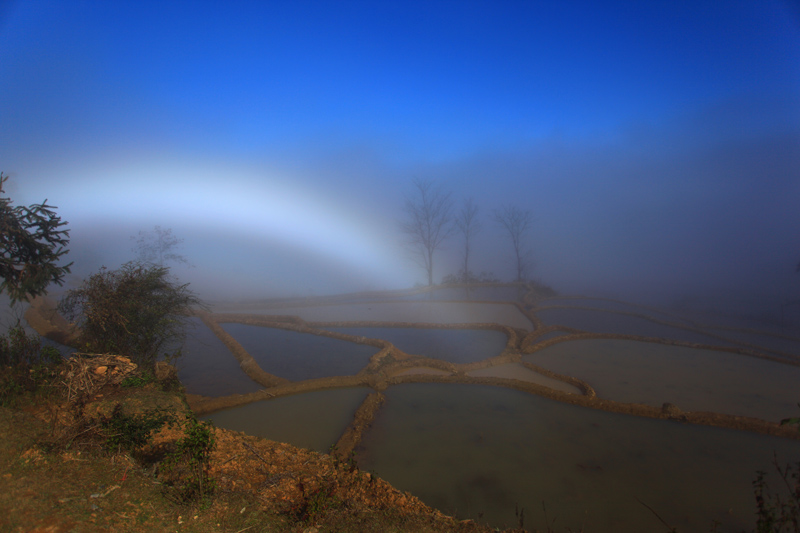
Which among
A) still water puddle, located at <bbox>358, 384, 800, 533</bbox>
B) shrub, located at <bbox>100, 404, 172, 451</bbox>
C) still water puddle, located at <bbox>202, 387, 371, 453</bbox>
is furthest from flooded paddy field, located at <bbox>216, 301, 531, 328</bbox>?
shrub, located at <bbox>100, 404, 172, 451</bbox>

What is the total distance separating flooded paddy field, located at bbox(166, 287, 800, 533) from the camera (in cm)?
596

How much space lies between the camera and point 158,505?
12.7ft

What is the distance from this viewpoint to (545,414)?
29.9 ft

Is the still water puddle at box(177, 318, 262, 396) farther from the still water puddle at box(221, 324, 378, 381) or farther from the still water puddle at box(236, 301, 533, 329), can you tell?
the still water puddle at box(236, 301, 533, 329)

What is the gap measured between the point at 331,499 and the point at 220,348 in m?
13.0

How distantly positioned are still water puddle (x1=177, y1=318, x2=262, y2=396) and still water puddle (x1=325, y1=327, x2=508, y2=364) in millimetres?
5819

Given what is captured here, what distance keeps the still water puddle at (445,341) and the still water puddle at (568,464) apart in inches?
189

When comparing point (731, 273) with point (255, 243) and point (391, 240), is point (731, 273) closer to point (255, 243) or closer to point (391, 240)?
point (391, 240)

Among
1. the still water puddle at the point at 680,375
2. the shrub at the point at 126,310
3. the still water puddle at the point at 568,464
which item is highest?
the shrub at the point at 126,310

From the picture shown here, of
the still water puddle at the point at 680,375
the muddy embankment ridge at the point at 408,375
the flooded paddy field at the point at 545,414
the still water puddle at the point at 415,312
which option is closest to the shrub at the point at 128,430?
the flooded paddy field at the point at 545,414

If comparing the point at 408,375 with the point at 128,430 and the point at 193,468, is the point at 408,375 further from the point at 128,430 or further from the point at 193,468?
the point at 193,468

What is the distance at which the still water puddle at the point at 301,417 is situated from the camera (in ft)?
26.6

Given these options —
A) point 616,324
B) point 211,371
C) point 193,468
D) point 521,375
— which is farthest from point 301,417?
point 616,324

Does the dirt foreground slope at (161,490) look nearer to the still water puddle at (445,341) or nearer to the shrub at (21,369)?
the shrub at (21,369)
